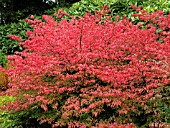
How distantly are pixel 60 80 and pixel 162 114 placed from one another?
178cm

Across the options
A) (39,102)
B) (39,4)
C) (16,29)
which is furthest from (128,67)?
(39,4)

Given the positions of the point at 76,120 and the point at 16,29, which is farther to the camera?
the point at 16,29

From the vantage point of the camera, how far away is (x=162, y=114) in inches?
180

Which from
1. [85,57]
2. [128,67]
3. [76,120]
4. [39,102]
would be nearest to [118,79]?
[128,67]

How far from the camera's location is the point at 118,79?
4.87 m

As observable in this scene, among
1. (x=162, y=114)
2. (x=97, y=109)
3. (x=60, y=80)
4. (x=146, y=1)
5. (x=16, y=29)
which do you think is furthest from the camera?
(x=16, y=29)

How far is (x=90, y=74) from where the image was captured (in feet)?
17.4

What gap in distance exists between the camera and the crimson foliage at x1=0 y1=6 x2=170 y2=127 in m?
4.89

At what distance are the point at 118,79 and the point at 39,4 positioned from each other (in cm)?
1284

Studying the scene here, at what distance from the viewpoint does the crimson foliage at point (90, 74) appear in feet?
16.1

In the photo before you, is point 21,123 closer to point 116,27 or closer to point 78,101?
point 78,101

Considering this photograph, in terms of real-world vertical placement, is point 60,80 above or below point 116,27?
below

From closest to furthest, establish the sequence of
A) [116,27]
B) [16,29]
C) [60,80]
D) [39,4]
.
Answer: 1. [60,80]
2. [116,27]
3. [16,29]
4. [39,4]

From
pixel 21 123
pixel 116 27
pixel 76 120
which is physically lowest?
pixel 21 123
